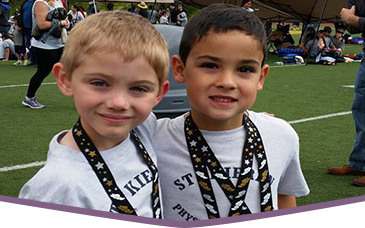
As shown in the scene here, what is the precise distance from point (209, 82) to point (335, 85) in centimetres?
888

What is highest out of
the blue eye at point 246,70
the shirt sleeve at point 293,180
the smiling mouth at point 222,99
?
the blue eye at point 246,70

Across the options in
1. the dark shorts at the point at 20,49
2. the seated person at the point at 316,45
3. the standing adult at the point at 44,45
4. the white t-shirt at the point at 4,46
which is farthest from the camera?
the white t-shirt at the point at 4,46

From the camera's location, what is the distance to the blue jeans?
13.1 ft

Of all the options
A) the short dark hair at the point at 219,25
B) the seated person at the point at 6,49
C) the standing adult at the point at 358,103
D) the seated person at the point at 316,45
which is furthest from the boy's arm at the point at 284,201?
the seated person at the point at 6,49

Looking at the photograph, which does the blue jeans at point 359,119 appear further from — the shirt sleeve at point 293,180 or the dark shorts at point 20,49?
the dark shorts at point 20,49

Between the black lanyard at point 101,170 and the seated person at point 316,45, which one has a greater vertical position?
the black lanyard at point 101,170

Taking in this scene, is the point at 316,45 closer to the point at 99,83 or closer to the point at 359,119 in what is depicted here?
the point at 359,119

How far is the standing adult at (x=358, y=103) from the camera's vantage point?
3.94m

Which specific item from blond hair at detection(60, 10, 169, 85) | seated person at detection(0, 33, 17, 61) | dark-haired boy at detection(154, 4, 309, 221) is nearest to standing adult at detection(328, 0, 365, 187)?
dark-haired boy at detection(154, 4, 309, 221)

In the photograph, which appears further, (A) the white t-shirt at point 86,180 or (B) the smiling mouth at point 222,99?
(B) the smiling mouth at point 222,99

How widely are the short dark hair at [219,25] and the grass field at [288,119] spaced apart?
2.17 metres

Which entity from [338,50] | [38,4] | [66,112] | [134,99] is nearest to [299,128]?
[66,112]

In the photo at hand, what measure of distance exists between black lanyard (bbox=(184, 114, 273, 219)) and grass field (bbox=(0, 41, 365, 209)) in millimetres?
2022

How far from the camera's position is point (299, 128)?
6113 millimetres
